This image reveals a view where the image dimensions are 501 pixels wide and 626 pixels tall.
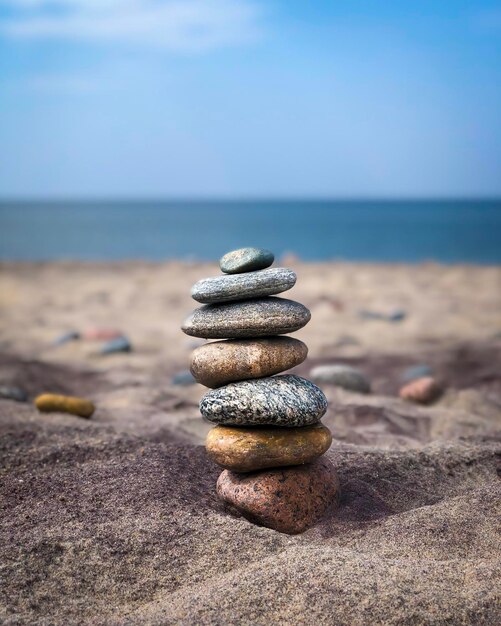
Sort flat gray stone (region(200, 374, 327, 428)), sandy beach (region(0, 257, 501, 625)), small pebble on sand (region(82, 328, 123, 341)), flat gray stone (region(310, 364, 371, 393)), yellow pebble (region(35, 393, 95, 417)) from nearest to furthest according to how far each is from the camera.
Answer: sandy beach (region(0, 257, 501, 625))
flat gray stone (region(200, 374, 327, 428))
yellow pebble (region(35, 393, 95, 417))
flat gray stone (region(310, 364, 371, 393))
small pebble on sand (region(82, 328, 123, 341))

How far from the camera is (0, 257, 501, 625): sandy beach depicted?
4133 millimetres

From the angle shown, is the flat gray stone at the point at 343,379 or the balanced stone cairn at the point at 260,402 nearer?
the balanced stone cairn at the point at 260,402

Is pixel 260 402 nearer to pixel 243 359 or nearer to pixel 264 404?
pixel 264 404

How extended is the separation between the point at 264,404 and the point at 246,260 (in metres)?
1.12

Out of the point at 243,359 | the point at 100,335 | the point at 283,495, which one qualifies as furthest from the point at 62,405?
the point at 100,335

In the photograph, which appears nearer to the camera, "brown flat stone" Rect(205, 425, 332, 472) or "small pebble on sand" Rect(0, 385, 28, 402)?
"brown flat stone" Rect(205, 425, 332, 472)

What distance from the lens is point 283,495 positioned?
5195mm

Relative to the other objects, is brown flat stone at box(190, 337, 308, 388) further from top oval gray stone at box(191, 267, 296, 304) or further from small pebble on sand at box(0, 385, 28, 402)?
small pebble on sand at box(0, 385, 28, 402)

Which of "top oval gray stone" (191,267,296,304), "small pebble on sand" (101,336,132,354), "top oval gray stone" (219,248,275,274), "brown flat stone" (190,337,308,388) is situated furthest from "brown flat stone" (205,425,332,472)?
"small pebble on sand" (101,336,132,354)

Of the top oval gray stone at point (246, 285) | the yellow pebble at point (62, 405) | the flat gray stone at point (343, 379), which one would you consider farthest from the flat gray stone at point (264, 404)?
the flat gray stone at point (343, 379)

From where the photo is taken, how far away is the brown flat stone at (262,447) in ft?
17.0

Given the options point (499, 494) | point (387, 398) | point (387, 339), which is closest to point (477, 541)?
point (499, 494)

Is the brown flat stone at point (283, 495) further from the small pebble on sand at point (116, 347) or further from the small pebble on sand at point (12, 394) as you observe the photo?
the small pebble on sand at point (116, 347)

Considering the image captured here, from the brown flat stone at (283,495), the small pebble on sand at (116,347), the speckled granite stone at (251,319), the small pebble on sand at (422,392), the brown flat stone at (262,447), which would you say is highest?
the speckled granite stone at (251,319)
